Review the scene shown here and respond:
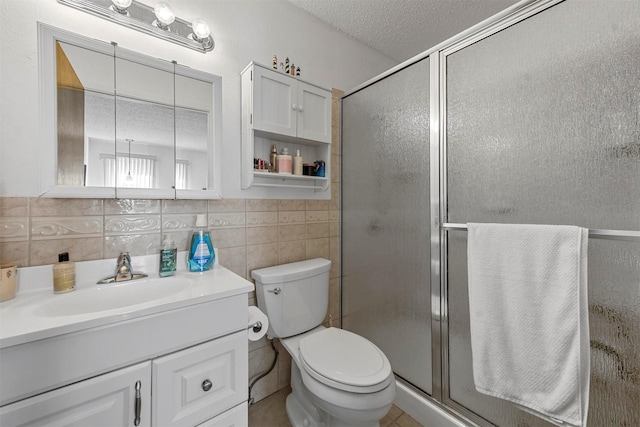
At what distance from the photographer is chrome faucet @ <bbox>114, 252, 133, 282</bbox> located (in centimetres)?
104

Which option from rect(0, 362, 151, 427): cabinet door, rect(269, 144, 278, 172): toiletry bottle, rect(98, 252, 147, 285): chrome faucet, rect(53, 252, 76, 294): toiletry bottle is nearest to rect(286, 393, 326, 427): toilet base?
rect(0, 362, 151, 427): cabinet door

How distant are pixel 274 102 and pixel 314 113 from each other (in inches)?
10.5

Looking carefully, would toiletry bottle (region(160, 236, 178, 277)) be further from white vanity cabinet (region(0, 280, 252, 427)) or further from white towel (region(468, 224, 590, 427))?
white towel (region(468, 224, 590, 427))

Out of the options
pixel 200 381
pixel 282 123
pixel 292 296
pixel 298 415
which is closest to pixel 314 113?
pixel 282 123

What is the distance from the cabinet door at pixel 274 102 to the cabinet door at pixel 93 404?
1.10 metres

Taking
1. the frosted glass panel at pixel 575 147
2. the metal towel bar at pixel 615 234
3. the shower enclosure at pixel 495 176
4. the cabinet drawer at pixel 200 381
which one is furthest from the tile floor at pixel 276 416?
the metal towel bar at pixel 615 234

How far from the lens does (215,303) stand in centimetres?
89

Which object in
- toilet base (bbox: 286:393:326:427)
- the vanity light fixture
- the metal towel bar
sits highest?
the vanity light fixture

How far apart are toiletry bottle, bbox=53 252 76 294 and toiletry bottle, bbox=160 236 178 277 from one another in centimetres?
28

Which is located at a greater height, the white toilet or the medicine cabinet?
the medicine cabinet

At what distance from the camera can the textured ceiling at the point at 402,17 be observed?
1.58 m

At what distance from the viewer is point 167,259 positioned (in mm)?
1121

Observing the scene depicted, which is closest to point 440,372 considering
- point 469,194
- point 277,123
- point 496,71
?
point 469,194

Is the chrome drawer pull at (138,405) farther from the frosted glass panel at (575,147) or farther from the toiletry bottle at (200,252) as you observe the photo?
the frosted glass panel at (575,147)
